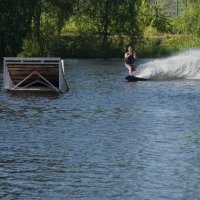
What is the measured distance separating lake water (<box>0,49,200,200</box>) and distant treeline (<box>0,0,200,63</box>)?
28.1 metres

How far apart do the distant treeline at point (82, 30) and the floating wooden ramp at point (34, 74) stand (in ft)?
87.2

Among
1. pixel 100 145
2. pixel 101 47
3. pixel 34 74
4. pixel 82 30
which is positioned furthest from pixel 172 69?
pixel 82 30

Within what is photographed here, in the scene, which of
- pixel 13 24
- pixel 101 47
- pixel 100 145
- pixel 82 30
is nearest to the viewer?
pixel 100 145

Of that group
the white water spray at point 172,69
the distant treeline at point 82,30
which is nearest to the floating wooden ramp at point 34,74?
the white water spray at point 172,69

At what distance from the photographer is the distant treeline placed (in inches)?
2298

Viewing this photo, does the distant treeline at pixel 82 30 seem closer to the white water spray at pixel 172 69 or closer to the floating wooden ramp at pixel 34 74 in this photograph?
the white water spray at pixel 172 69

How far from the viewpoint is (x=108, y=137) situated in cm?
1827

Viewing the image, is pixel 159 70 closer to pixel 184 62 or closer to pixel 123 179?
pixel 184 62

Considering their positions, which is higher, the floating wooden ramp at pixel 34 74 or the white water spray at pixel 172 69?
the floating wooden ramp at pixel 34 74

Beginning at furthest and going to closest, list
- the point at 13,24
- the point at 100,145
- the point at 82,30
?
the point at 82,30
the point at 13,24
the point at 100,145

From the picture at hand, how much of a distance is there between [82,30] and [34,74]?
43.3 metres

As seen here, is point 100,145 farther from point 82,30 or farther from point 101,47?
point 82,30

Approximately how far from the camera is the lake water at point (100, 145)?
42.0ft

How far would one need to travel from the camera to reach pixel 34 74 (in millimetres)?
30484
